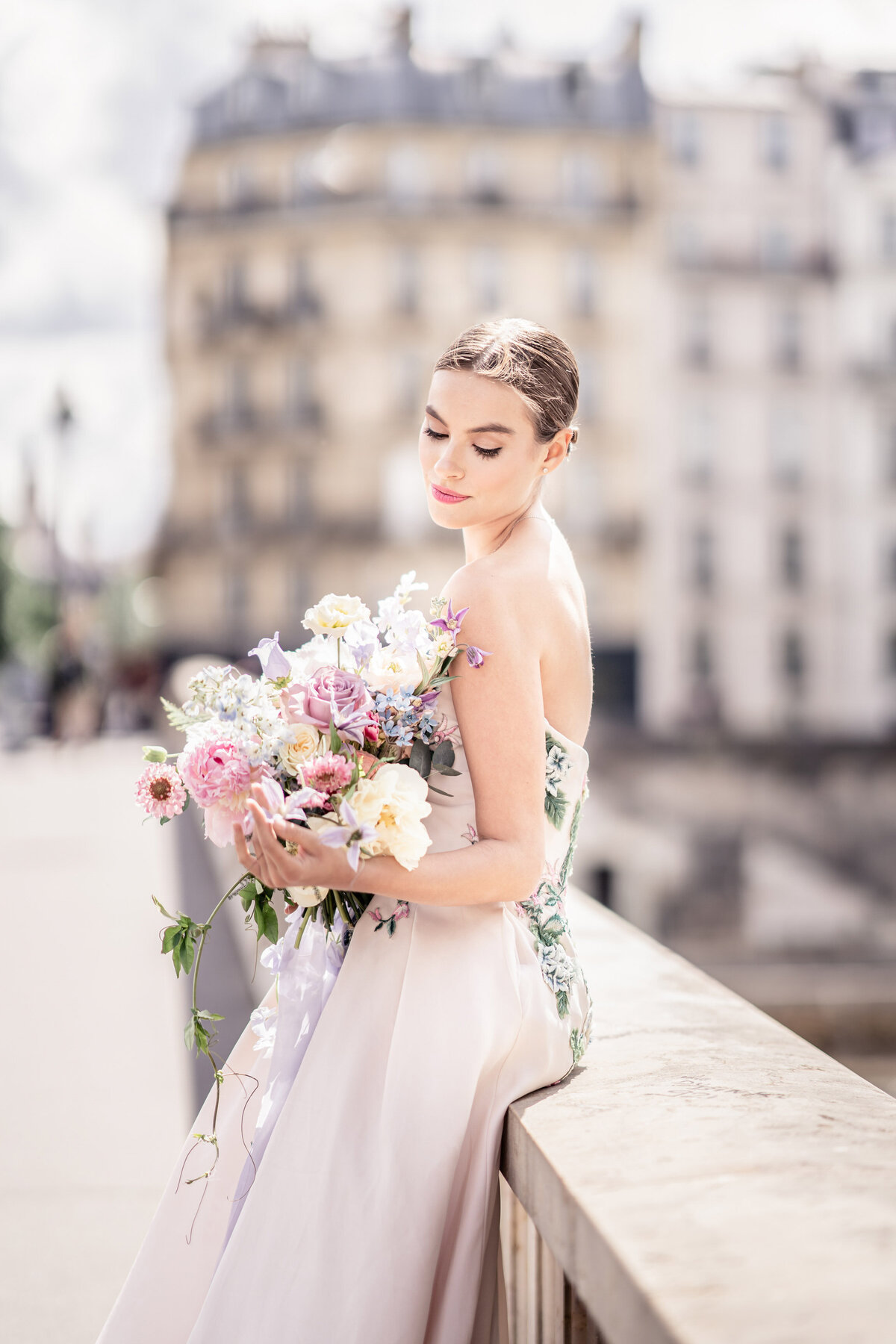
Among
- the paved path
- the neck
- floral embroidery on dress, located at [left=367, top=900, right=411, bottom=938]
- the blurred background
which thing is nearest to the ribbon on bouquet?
floral embroidery on dress, located at [left=367, top=900, right=411, bottom=938]

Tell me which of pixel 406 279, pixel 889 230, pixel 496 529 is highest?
pixel 889 230

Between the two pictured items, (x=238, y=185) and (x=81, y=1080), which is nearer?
(x=81, y=1080)

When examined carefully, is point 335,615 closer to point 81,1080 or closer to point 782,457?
point 81,1080

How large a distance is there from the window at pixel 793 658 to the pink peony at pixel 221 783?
140ft

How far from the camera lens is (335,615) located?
1.93 meters

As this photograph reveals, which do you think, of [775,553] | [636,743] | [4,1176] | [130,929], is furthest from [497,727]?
[775,553]

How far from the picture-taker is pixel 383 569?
40.4 metres

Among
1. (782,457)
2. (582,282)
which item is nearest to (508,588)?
(582,282)

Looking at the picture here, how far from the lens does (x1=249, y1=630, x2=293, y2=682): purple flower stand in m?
1.90

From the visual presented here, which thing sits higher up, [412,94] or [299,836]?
[412,94]

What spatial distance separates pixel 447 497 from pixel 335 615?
0.28 m

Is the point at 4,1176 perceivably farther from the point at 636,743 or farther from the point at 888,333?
the point at 888,333

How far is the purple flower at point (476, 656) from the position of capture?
1.83m

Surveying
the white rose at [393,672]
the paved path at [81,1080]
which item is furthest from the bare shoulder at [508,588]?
the paved path at [81,1080]
